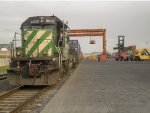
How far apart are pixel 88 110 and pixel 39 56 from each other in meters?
7.10

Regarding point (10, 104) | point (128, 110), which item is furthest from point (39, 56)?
point (128, 110)

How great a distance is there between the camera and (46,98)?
10.9 metres

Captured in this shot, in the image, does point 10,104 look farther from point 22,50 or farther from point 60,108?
point 22,50

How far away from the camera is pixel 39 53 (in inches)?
597

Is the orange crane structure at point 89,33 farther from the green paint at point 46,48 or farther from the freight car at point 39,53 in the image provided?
the green paint at point 46,48

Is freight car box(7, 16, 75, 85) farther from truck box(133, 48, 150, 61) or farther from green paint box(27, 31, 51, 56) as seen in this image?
truck box(133, 48, 150, 61)

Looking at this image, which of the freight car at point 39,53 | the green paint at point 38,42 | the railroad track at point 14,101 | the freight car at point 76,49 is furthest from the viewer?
the freight car at point 76,49

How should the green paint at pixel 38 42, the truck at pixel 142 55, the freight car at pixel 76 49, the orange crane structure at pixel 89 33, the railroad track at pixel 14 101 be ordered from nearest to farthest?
the railroad track at pixel 14 101 → the green paint at pixel 38 42 → the freight car at pixel 76 49 → the orange crane structure at pixel 89 33 → the truck at pixel 142 55

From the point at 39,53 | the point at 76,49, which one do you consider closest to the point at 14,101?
the point at 39,53

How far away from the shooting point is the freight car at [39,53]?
43.8 feet

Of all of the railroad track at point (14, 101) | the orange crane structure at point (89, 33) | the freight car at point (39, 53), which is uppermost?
the orange crane structure at point (89, 33)

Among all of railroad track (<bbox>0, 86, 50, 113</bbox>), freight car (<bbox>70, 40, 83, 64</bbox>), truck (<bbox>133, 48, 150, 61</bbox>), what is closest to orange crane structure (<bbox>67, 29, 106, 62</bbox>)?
truck (<bbox>133, 48, 150, 61</bbox>)

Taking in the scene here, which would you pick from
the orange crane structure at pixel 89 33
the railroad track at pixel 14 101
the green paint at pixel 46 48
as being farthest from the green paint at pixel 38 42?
the orange crane structure at pixel 89 33

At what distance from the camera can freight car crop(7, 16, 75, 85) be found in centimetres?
1335
